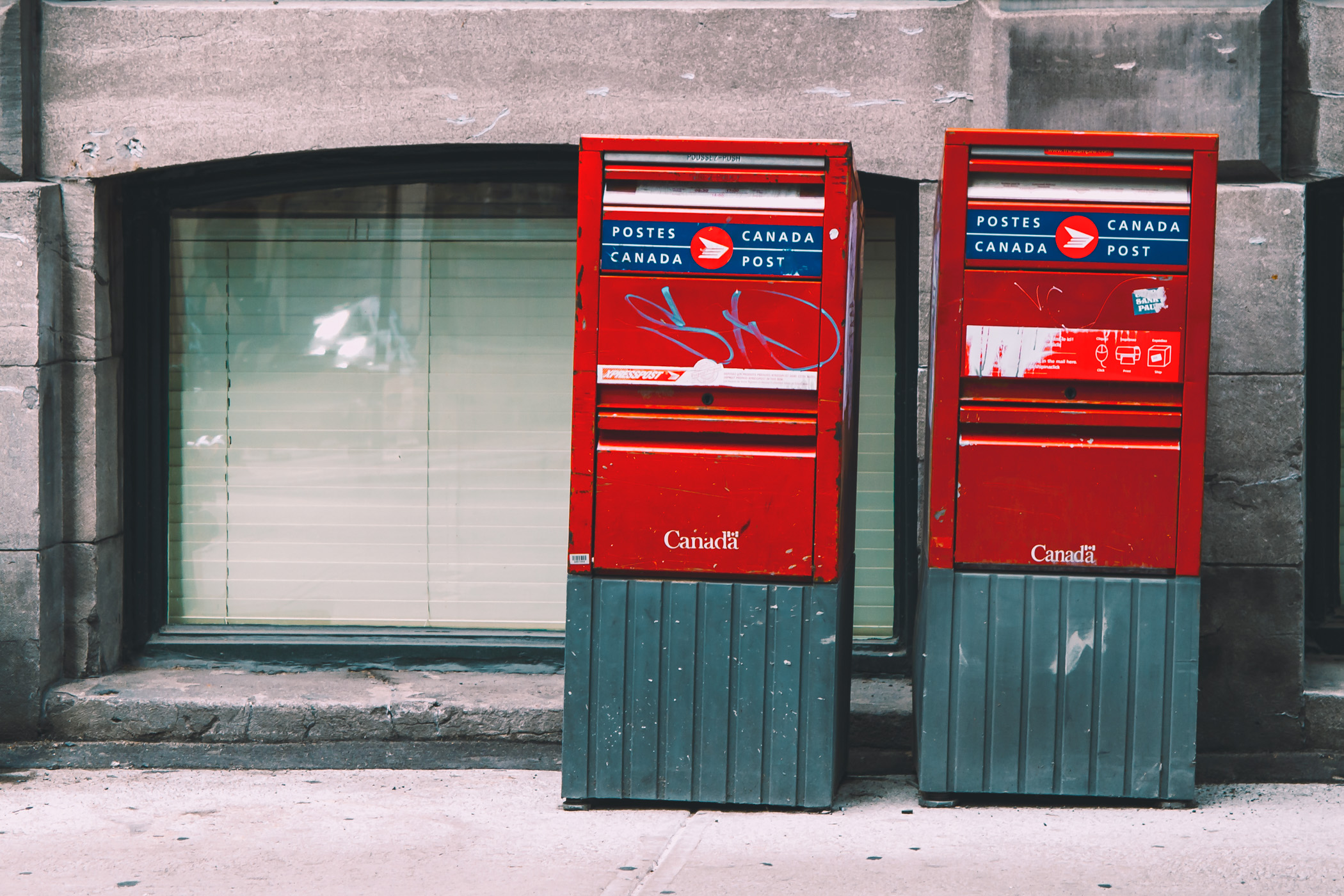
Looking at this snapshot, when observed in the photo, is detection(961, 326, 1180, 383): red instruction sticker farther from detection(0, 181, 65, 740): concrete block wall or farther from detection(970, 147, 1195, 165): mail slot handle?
detection(0, 181, 65, 740): concrete block wall

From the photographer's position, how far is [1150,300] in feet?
13.2

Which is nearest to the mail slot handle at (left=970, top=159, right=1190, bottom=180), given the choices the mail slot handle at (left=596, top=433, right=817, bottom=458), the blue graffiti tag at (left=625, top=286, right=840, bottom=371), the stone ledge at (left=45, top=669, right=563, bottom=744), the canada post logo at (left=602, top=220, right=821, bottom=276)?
the canada post logo at (left=602, top=220, right=821, bottom=276)

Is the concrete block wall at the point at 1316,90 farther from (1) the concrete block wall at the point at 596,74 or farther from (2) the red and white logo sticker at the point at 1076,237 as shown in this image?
(2) the red and white logo sticker at the point at 1076,237

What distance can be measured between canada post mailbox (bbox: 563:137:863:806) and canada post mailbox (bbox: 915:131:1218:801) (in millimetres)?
406

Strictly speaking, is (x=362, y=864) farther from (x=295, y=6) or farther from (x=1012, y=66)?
(x=1012, y=66)

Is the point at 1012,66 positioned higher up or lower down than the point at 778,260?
Answer: higher up

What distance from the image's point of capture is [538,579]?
5.75 m

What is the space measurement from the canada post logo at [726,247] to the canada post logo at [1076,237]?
1.88ft

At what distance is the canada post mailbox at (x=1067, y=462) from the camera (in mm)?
4027

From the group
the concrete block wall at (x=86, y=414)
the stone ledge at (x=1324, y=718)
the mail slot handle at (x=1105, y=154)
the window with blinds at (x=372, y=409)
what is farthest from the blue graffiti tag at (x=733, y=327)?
the concrete block wall at (x=86, y=414)

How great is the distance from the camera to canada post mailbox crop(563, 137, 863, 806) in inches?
160

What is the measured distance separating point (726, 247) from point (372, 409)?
7.81 feet

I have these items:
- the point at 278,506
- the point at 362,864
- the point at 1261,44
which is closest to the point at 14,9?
the point at 278,506

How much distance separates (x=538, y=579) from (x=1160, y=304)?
3070 millimetres
